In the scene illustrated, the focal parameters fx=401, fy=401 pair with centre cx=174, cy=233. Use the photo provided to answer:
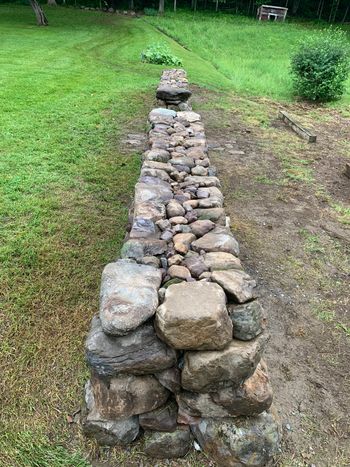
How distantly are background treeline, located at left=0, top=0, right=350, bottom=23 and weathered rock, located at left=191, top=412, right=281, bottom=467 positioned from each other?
37125mm

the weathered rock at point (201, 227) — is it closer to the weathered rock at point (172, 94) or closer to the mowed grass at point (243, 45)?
the weathered rock at point (172, 94)

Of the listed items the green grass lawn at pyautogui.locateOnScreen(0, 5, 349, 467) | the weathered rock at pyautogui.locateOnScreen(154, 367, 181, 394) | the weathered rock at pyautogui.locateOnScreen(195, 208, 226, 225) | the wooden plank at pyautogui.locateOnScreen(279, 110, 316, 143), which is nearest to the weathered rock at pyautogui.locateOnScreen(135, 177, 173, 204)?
the weathered rock at pyautogui.locateOnScreen(195, 208, 226, 225)

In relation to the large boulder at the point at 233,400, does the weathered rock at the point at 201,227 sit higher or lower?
higher

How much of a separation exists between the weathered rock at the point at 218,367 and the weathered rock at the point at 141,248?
0.86 meters

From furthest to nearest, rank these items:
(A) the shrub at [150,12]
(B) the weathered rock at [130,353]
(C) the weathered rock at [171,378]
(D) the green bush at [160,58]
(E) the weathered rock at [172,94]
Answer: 1. (A) the shrub at [150,12]
2. (D) the green bush at [160,58]
3. (E) the weathered rock at [172,94]
4. (C) the weathered rock at [171,378]
5. (B) the weathered rock at [130,353]

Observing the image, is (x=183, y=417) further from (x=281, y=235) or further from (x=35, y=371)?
(x=281, y=235)

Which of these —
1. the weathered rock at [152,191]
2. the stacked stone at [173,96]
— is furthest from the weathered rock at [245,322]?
the stacked stone at [173,96]

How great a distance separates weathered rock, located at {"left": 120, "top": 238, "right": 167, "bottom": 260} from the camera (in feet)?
9.72

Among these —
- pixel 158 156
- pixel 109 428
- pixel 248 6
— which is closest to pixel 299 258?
pixel 158 156

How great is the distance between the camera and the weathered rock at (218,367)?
2.33 m

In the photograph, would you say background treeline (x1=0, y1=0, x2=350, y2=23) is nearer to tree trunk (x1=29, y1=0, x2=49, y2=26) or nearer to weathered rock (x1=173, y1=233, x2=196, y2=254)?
tree trunk (x1=29, y1=0, x2=49, y2=26)

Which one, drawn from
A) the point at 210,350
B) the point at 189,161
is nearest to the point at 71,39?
the point at 189,161

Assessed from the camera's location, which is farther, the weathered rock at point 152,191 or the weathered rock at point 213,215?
the weathered rock at point 152,191

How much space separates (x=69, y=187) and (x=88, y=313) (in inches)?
102
